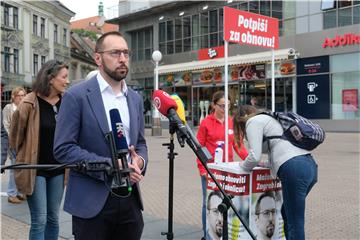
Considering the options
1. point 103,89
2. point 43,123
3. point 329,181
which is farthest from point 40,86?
point 329,181

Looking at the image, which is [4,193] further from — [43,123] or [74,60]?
[74,60]

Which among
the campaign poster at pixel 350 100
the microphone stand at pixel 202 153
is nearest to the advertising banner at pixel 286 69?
the campaign poster at pixel 350 100

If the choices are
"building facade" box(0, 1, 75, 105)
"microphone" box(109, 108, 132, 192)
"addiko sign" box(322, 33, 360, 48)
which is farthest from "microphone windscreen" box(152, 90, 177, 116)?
"building facade" box(0, 1, 75, 105)

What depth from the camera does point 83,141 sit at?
109 inches

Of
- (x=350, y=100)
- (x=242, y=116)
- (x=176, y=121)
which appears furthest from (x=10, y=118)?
(x=350, y=100)

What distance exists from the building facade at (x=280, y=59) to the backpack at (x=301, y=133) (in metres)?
20.7

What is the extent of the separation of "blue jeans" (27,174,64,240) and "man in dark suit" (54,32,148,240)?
1.43 m

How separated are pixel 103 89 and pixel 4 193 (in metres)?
6.63

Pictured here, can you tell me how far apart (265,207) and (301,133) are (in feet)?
3.06

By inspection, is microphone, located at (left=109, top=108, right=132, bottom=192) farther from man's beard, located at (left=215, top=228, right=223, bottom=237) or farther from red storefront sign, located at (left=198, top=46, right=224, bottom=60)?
red storefront sign, located at (left=198, top=46, right=224, bottom=60)

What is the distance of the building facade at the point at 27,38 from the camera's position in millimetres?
40812

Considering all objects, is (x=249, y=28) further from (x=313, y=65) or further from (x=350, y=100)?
(x=313, y=65)

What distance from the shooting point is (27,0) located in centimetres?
4475

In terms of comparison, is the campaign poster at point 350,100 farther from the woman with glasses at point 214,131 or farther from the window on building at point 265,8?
the woman with glasses at point 214,131
